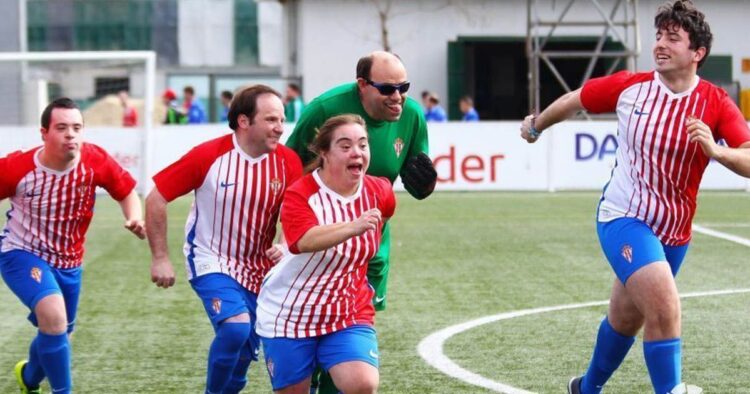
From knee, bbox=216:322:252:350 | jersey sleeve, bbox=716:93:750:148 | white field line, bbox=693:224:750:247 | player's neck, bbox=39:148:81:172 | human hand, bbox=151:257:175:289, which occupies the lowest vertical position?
white field line, bbox=693:224:750:247

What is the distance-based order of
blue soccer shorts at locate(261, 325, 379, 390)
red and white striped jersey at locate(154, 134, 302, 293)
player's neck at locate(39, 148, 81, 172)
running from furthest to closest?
player's neck at locate(39, 148, 81, 172)
red and white striped jersey at locate(154, 134, 302, 293)
blue soccer shorts at locate(261, 325, 379, 390)

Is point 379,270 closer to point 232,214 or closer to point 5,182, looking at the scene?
point 232,214

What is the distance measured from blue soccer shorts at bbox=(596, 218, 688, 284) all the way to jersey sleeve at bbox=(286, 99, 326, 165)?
1.48 m

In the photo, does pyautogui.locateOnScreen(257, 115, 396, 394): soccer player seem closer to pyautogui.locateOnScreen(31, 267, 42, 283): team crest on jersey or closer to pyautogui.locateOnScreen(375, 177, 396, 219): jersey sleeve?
pyautogui.locateOnScreen(375, 177, 396, 219): jersey sleeve

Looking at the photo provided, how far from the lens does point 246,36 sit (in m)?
49.1

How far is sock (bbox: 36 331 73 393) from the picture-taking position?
793 centimetres

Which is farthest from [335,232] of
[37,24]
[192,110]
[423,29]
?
[37,24]

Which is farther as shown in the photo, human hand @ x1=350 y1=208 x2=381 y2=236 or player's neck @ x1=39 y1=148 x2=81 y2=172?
player's neck @ x1=39 y1=148 x2=81 y2=172

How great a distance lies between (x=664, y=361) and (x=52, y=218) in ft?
10.9

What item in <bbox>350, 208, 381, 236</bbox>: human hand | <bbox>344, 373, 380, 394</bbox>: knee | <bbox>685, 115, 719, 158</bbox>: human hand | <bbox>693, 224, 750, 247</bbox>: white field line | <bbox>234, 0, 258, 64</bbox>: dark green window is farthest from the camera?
<bbox>234, 0, 258, 64</bbox>: dark green window

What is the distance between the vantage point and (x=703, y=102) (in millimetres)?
7211

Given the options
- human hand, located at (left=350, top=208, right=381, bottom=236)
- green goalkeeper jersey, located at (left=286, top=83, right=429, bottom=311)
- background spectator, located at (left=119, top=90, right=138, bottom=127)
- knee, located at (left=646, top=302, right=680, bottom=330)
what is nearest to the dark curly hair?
knee, located at (left=646, top=302, right=680, bottom=330)

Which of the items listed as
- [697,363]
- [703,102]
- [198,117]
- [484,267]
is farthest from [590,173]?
[703,102]

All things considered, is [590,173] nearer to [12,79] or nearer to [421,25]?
[12,79]
